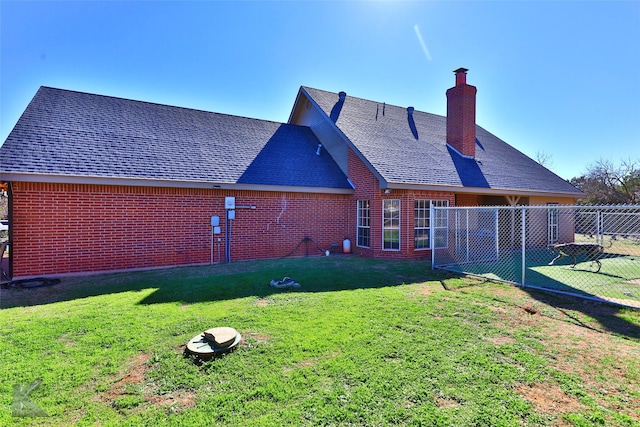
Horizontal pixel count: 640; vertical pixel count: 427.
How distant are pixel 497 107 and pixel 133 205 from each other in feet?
66.2

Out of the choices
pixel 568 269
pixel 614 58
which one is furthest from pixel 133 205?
pixel 614 58

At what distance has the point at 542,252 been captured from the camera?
42.0 ft

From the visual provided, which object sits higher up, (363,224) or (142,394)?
(363,224)

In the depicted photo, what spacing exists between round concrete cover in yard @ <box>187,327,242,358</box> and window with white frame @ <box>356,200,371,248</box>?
25.6 ft

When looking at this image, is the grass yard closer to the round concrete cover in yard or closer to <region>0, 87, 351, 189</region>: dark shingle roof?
the round concrete cover in yard

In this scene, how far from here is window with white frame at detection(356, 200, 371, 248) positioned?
37.5 ft

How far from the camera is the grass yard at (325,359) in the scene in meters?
2.70

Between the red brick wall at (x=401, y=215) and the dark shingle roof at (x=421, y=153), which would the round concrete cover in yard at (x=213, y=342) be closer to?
the dark shingle roof at (x=421, y=153)

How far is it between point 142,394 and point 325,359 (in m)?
1.81

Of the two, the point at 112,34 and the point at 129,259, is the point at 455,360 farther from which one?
the point at 112,34

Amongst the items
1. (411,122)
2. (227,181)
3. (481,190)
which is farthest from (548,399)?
(411,122)

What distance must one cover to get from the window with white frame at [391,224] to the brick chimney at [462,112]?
564cm

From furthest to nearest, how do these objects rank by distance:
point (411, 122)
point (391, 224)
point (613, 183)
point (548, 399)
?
point (613, 183), point (411, 122), point (391, 224), point (548, 399)

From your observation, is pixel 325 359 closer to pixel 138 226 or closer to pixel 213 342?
pixel 213 342
